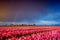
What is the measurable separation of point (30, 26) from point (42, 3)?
56 centimetres

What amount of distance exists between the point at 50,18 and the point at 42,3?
1.22 feet

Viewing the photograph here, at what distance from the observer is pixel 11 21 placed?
98.2 inches

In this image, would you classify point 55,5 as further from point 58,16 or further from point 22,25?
point 22,25

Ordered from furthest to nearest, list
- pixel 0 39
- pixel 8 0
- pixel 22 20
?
pixel 8 0 → pixel 22 20 → pixel 0 39

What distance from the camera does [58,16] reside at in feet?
8.40

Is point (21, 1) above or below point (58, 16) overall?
above

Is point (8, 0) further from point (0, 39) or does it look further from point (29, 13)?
point (0, 39)

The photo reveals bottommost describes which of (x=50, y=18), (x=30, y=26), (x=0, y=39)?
(x=0, y=39)

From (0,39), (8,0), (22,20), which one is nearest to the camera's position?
(0,39)

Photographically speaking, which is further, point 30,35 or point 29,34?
point 29,34

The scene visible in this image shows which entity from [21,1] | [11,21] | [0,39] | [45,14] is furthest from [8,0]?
[0,39]

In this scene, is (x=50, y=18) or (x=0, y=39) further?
(x=50, y=18)

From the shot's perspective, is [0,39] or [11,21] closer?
[0,39]

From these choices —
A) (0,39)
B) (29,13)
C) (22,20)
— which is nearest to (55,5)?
(29,13)
